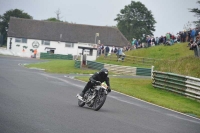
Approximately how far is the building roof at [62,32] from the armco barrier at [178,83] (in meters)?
70.8

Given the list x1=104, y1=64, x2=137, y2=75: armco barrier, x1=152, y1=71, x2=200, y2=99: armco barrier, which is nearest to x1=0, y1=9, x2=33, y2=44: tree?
x1=104, y1=64, x2=137, y2=75: armco barrier

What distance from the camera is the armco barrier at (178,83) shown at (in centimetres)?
2475

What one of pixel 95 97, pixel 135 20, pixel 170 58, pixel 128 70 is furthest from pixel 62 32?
pixel 95 97

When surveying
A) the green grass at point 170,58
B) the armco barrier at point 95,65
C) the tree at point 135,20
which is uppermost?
the tree at point 135,20

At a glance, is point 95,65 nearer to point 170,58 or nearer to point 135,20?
point 170,58

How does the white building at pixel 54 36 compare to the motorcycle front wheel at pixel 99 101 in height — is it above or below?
above

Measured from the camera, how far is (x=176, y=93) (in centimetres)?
2728

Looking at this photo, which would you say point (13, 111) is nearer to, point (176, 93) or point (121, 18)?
point (176, 93)

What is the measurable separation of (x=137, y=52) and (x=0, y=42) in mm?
71106

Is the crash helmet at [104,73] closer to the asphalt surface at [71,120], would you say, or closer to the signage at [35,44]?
the asphalt surface at [71,120]

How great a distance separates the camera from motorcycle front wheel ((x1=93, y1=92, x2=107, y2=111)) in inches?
637

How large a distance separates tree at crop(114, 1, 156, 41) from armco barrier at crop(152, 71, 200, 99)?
93.5 meters

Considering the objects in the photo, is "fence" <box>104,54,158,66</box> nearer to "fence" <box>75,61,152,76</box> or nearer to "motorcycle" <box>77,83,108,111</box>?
"fence" <box>75,61,152,76</box>

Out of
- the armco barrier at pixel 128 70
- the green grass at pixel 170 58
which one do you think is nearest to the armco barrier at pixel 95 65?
the armco barrier at pixel 128 70
